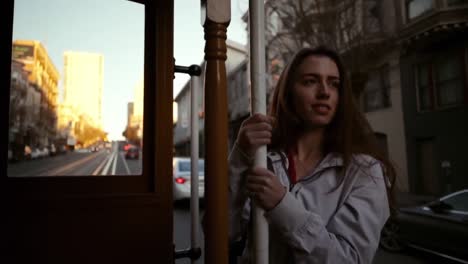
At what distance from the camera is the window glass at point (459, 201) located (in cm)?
519

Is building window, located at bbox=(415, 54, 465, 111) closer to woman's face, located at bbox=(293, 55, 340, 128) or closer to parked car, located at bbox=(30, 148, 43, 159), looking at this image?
woman's face, located at bbox=(293, 55, 340, 128)

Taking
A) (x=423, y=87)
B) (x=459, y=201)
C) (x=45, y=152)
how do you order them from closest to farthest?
(x=45, y=152) → (x=459, y=201) → (x=423, y=87)

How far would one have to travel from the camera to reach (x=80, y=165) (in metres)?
2.29

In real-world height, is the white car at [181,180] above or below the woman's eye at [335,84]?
below

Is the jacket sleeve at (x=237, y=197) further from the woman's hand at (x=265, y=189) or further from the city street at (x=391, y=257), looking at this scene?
the city street at (x=391, y=257)

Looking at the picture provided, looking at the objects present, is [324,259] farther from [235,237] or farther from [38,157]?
[38,157]

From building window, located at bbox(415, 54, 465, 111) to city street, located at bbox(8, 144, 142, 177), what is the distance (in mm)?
13128

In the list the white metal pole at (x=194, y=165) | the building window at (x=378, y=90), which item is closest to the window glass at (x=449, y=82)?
the building window at (x=378, y=90)

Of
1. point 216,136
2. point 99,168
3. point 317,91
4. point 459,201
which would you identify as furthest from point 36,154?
point 459,201

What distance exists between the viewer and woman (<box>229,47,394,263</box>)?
1257mm

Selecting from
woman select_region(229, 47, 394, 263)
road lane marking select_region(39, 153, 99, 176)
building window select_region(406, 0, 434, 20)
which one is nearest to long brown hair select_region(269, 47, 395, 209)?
woman select_region(229, 47, 394, 263)

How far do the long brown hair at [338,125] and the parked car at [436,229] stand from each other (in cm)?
394

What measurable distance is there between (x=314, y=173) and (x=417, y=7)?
585 inches

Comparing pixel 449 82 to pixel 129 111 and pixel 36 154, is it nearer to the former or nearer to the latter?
pixel 129 111
